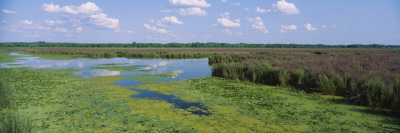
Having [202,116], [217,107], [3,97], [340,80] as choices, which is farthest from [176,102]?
[340,80]

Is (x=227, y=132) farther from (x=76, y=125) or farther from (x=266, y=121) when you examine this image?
(x=76, y=125)

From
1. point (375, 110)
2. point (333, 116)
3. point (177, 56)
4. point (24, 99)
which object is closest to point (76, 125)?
point (24, 99)

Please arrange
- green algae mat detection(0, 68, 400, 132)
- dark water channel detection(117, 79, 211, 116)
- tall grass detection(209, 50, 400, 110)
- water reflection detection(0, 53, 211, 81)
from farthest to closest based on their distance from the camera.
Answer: water reflection detection(0, 53, 211, 81), dark water channel detection(117, 79, 211, 116), tall grass detection(209, 50, 400, 110), green algae mat detection(0, 68, 400, 132)

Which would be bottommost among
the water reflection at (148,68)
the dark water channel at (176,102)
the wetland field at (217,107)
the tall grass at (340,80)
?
the dark water channel at (176,102)

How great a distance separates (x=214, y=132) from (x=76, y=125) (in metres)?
3.79

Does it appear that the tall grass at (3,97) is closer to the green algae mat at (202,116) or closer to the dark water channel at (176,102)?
the green algae mat at (202,116)

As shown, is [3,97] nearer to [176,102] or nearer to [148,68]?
[176,102]

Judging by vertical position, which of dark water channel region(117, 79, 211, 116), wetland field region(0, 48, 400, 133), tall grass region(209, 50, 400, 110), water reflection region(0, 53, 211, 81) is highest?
tall grass region(209, 50, 400, 110)

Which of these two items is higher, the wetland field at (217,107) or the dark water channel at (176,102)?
the wetland field at (217,107)

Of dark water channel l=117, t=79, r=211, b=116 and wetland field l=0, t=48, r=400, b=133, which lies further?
dark water channel l=117, t=79, r=211, b=116

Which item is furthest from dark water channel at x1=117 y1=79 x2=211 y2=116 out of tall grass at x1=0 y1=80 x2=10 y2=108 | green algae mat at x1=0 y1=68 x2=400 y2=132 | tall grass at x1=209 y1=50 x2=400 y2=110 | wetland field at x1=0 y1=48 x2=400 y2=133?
tall grass at x1=209 y1=50 x2=400 y2=110

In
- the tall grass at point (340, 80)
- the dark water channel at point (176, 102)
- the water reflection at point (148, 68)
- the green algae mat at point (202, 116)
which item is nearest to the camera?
the green algae mat at point (202, 116)

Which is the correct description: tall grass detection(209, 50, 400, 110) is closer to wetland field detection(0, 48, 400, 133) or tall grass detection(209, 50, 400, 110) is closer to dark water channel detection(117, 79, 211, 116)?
wetland field detection(0, 48, 400, 133)

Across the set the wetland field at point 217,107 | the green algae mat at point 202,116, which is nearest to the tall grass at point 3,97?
the wetland field at point 217,107
